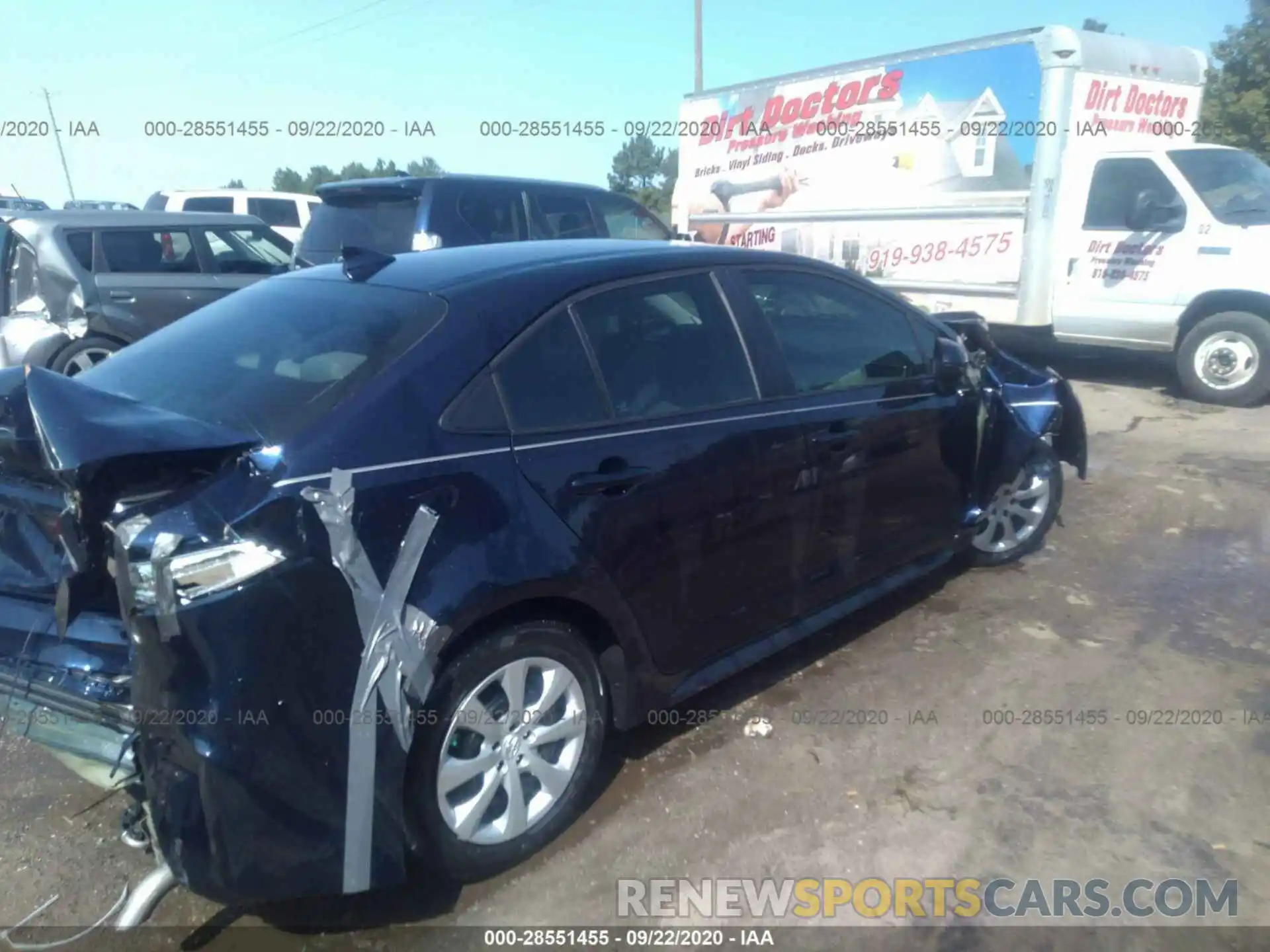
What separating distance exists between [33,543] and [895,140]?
902cm

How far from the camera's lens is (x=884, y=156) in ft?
32.4

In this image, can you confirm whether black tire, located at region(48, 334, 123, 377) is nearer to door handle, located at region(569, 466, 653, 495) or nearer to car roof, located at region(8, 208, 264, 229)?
car roof, located at region(8, 208, 264, 229)

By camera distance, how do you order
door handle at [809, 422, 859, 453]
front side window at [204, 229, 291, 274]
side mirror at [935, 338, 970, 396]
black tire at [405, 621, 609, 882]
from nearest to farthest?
1. black tire at [405, 621, 609, 882]
2. door handle at [809, 422, 859, 453]
3. side mirror at [935, 338, 970, 396]
4. front side window at [204, 229, 291, 274]

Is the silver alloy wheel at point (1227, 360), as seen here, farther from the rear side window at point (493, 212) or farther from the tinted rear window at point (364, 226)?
the tinted rear window at point (364, 226)

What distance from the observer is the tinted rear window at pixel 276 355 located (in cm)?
259

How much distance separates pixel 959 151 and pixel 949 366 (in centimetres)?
583

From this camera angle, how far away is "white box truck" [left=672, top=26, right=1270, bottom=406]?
27.4ft

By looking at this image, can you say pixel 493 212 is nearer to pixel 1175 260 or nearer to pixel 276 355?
pixel 276 355

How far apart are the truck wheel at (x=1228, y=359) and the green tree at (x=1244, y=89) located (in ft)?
47.6

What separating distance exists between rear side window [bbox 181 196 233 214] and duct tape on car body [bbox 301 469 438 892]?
15.3m

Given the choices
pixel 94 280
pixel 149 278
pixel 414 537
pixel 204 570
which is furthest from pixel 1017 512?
pixel 94 280

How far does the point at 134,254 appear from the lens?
827 centimetres

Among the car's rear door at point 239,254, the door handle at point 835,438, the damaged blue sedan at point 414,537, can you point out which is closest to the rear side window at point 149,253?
the car's rear door at point 239,254

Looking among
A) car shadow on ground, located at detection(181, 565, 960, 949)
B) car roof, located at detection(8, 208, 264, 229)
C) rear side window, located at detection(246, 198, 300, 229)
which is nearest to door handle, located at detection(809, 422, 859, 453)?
car shadow on ground, located at detection(181, 565, 960, 949)
